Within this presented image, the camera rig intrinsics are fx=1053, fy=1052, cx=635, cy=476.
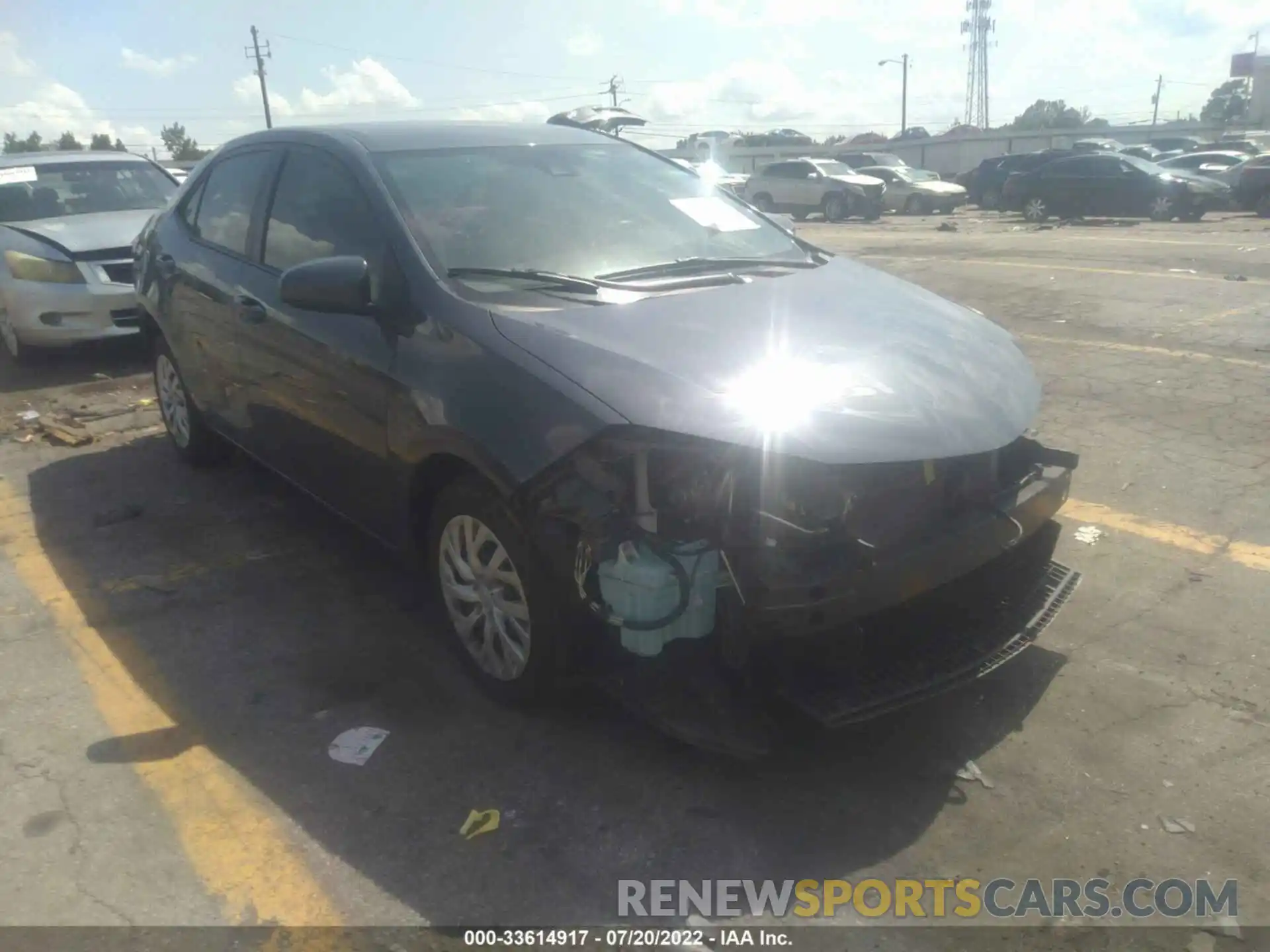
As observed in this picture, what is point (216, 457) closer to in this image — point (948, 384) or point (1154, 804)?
point (948, 384)

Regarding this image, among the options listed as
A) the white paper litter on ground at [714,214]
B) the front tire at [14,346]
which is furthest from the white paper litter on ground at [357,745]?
the front tire at [14,346]

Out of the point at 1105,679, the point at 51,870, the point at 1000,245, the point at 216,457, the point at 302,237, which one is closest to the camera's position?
the point at 51,870

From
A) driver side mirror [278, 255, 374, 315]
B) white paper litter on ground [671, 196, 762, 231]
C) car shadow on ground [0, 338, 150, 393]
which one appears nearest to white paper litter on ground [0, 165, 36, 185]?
car shadow on ground [0, 338, 150, 393]

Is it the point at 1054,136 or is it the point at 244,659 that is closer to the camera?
the point at 244,659

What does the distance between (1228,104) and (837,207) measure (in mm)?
75148

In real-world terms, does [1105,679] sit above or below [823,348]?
below

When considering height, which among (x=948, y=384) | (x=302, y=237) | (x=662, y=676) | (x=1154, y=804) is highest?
(x=302, y=237)

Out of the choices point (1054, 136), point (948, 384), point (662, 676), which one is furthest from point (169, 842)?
point (1054, 136)

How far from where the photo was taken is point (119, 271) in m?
8.07

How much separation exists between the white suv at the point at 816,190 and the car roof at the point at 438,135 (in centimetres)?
2326

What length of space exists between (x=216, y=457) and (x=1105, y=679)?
458cm

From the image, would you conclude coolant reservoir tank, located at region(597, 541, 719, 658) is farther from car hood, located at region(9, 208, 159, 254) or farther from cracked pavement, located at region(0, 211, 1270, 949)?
car hood, located at region(9, 208, 159, 254)

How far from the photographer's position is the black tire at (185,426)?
18.4ft

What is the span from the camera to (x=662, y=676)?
2.88 meters
